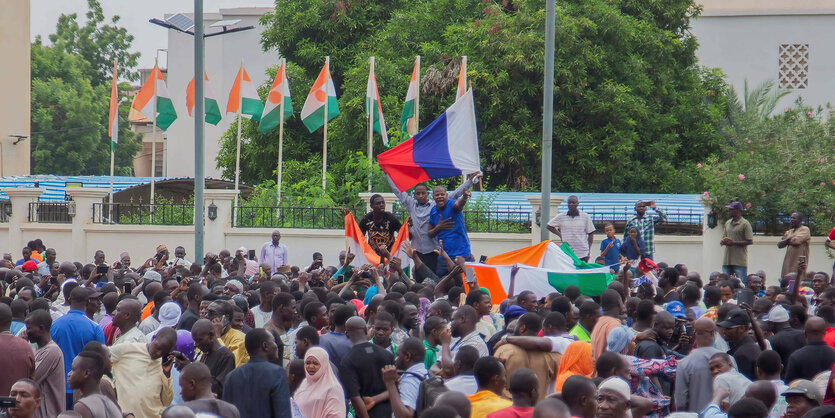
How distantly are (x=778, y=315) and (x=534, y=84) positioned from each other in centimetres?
1911

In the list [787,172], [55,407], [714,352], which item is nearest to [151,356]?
[55,407]

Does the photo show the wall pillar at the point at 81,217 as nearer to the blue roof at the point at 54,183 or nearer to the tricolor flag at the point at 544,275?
the blue roof at the point at 54,183

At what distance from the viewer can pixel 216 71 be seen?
42.8m

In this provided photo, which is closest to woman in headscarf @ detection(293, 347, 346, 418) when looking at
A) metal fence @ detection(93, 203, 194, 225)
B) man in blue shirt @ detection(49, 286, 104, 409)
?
man in blue shirt @ detection(49, 286, 104, 409)

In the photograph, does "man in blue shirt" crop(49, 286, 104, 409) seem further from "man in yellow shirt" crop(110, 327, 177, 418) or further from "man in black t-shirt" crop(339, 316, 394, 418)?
"man in black t-shirt" crop(339, 316, 394, 418)

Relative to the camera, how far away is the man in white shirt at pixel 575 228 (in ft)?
54.0

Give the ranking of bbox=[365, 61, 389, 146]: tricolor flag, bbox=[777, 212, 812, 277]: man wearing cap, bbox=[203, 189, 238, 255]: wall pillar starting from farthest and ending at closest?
bbox=[365, 61, 389, 146]: tricolor flag, bbox=[203, 189, 238, 255]: wall pillar, bbox=[777, 212, 812, 277]: man wearing cap

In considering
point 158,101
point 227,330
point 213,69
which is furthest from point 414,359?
point 213,69

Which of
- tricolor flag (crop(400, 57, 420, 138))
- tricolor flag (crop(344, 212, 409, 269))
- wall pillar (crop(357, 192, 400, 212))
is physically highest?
tricolor flag (crop(400, 57, 420, 138))

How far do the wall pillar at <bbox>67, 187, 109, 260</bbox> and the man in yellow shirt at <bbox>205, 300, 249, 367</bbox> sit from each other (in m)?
15.3

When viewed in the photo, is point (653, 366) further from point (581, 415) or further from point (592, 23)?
point (592, 23)

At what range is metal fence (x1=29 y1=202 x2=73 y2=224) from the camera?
920 inches

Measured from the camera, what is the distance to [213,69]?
42.8 m

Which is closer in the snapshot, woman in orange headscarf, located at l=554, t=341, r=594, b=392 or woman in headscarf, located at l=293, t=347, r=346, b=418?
woman in headscarf, located at l=293, t=347, r=346, b=418
